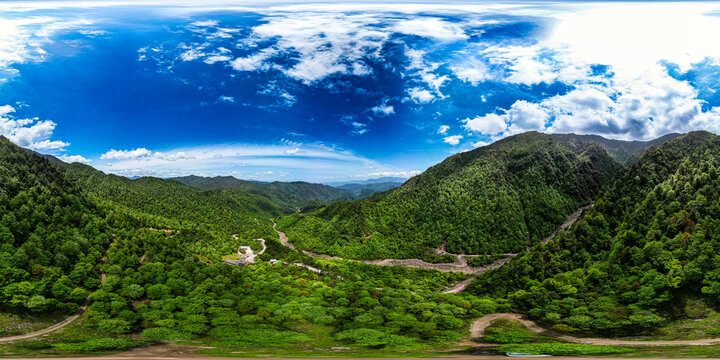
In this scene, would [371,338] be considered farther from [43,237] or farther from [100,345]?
[43,237]

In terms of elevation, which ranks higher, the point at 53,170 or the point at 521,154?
the point at 521,154

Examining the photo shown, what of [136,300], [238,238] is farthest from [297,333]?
[238,238]

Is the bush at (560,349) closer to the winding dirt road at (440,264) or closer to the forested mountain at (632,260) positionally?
the forested mountain at (632,260)

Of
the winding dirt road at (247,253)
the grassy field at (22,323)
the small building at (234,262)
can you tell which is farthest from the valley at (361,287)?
the small building at (234,262)

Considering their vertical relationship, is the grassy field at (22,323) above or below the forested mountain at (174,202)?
below

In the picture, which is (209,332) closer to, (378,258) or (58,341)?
(58,341)

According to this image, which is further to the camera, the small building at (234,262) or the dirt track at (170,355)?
the small building at (234,262)
